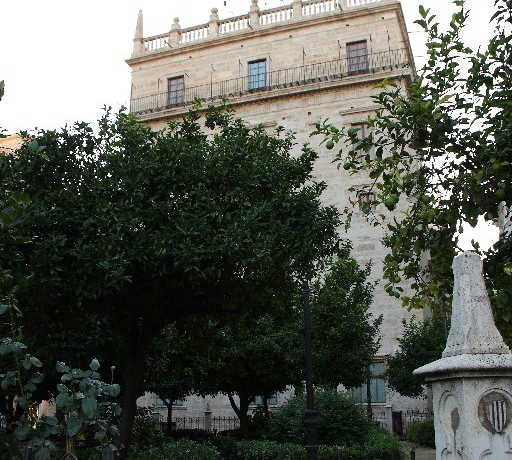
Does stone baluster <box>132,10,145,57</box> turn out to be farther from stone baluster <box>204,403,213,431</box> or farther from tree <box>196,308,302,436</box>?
tree <box>196,308,302,436</box>

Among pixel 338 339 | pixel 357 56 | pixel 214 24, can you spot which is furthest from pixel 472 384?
pixel 214 24

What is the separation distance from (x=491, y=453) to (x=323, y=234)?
7.12 meters

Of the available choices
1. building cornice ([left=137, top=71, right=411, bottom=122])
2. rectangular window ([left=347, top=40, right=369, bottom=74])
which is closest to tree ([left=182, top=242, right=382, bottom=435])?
building cornice ([left=137, top=71, right=411, bottom=122])

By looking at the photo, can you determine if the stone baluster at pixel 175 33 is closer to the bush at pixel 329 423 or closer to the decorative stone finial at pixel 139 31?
the decorative stone finial at pixel 139 31

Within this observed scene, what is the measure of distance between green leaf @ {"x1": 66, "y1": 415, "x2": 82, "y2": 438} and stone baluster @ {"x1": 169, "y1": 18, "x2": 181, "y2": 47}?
112ft

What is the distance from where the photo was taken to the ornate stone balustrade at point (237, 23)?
3331 centimetres

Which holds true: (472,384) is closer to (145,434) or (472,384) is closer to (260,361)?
(145,434)

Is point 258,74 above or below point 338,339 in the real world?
above

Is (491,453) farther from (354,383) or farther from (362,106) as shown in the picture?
(362,106)

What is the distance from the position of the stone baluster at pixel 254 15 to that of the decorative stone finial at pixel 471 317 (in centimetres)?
3082

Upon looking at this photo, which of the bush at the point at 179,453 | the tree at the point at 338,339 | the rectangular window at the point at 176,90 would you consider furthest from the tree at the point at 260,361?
the rectangular window at the point at 176,90

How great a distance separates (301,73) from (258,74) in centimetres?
264

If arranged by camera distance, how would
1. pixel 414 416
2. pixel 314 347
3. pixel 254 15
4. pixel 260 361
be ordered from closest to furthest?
pixel 314 347
pixel 260 361
pixel 414 416
pixel 254 15

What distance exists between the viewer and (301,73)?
3288 cm
